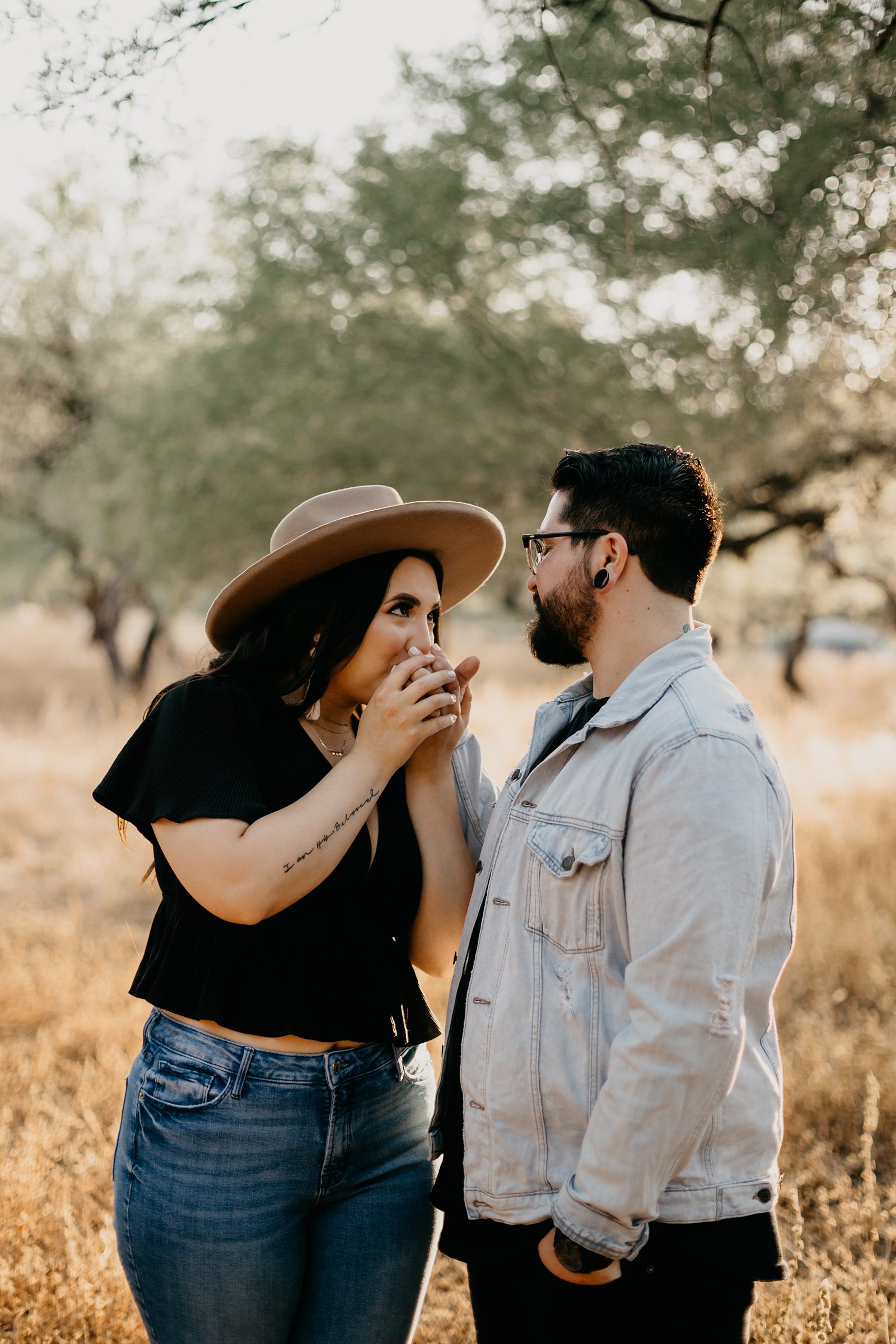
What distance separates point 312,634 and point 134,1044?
316 cm

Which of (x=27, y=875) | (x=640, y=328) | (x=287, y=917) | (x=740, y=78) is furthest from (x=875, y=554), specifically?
(x=287, y=917)

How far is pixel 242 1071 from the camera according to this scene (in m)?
1.94

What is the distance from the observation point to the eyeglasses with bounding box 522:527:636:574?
197 cm

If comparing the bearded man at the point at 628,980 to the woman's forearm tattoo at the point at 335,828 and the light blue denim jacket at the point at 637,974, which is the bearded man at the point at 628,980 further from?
the woman's forearm tattoo at the point at 335,828

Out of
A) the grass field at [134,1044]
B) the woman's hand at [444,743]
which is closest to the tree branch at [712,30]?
the woman's hand at [444,743]

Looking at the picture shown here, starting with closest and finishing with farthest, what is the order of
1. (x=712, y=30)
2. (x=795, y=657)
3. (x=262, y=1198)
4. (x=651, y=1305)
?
(x=651, y=1305) → (x=262, y=1198) → (x=712, y=30) → (x=795, y=657)

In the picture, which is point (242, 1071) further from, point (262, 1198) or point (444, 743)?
point (444, 743)

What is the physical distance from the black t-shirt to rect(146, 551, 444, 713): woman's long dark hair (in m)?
0.52

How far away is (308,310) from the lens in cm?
970

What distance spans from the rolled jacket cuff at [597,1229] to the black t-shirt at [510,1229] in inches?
5.6

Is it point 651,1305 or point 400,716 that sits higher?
point 400,716

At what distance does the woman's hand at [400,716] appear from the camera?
2.05 meters

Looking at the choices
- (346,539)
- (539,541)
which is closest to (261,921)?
(346,539)

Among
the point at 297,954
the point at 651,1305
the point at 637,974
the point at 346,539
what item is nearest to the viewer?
the point at 637,974
